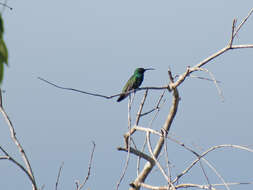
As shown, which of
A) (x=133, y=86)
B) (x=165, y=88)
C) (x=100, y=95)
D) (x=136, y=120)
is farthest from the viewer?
(x=133, y=86)

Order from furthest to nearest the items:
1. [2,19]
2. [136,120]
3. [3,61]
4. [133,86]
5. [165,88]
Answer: [133,86], [136,120], [165,88], [2,19], [3,61]

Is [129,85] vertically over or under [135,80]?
under

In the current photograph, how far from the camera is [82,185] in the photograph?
460 cm

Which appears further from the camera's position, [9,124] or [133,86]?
[133,86]

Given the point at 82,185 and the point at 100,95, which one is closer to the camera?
the point at 100,95

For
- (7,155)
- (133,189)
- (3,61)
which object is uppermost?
(3,61)

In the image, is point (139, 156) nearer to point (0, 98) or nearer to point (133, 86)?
point (0, 98)

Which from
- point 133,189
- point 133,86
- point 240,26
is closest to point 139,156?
point 133,189

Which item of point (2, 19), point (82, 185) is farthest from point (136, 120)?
point (2, 19)

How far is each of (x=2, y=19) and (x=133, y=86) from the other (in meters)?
8.63

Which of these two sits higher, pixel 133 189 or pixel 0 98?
pixel 0 98

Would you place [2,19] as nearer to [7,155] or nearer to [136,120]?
[7,155]

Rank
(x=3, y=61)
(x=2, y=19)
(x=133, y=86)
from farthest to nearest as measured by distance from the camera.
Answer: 1. (x=133, y=86)
2. (x=2, y=19)
3. (x=3, y=61)

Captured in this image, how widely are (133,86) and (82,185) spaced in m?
6.10
